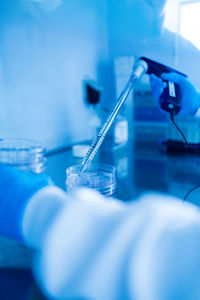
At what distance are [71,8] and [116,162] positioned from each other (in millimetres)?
802

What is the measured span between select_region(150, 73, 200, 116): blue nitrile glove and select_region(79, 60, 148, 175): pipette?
8 cm

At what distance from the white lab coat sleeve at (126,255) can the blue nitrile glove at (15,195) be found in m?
0.13

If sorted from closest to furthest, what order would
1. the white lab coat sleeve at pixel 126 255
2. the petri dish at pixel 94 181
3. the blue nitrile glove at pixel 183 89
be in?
the white lab coat sleeve at pixel 126 255 → the petri dish at pixel 94 181 → the blue nitrile glove at pixel 183 89

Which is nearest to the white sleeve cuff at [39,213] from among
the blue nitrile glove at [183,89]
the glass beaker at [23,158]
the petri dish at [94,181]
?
the petri dish at [94,181]

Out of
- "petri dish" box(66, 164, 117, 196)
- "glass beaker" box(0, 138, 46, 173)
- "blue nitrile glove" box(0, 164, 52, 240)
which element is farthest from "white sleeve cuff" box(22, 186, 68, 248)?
"glass beaker" box(0, 138, 46, 173)

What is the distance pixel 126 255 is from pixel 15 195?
9.6 inches

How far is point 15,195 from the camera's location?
0.45m

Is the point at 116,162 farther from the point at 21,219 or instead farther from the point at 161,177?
the point at 21,219

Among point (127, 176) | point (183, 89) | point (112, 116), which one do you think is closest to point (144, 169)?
point (127, 176)

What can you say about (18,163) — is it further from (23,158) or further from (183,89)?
(183,89)

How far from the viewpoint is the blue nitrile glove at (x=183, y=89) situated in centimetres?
104

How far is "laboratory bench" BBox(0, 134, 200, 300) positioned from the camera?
396 mm

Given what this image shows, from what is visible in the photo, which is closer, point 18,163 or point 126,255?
point 126,255

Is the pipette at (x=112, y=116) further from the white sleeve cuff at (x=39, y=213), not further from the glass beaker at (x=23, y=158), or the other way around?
the white sleeve cuff at (x=39, y=213)
